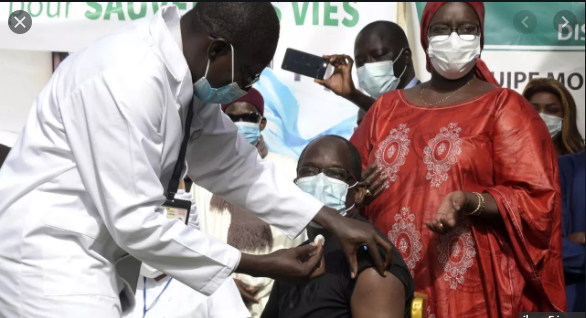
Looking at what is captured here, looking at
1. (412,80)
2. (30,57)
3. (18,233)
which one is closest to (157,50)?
(18,233)

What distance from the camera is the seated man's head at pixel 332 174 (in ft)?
12.5

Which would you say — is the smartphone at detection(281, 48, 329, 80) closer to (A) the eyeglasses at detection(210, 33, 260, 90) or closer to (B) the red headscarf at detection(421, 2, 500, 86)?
(B) the red headscarf at detection(421, 2, 500, 86)

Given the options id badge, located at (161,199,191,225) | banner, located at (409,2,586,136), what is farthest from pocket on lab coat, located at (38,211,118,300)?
banner, located at (409,2,586,136)

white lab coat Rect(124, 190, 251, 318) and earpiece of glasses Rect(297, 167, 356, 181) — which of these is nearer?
earpiece of glasses Rect(297, 167, 356, 181)

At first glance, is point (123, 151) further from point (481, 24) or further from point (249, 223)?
point (249, 223)

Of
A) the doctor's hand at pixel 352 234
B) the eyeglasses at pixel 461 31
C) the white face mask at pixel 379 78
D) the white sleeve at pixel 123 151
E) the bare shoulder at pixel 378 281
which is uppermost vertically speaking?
the white sleeve at pixel 123 151

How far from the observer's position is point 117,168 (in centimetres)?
246

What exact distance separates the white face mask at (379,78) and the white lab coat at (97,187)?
8.96ft

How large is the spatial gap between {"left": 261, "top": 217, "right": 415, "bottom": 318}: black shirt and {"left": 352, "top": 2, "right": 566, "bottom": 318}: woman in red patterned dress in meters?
0.35

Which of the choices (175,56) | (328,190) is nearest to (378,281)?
(328,190)

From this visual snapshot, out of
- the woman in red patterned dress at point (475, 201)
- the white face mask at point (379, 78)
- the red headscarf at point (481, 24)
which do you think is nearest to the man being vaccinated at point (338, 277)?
the woman in red patterned dress at point (475, 201)

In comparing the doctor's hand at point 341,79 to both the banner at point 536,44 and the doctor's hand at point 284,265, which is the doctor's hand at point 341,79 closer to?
the banner at point 536,44

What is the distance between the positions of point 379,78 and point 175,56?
2.79 m

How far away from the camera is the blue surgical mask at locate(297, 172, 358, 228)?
3.80 m
